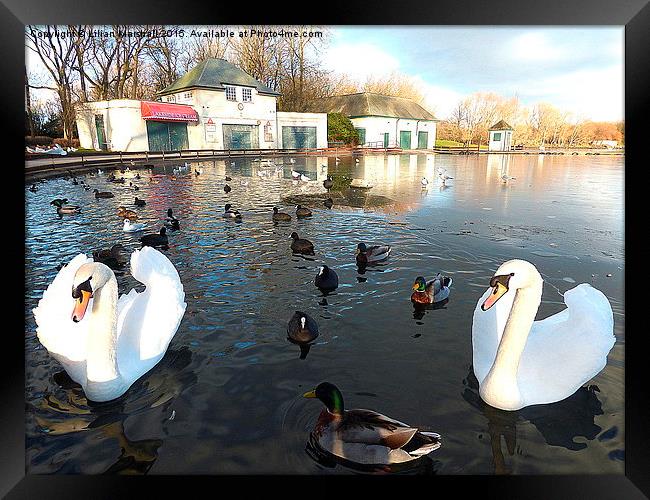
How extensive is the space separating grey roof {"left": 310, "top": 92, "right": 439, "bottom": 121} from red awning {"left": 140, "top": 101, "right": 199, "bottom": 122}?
535cm

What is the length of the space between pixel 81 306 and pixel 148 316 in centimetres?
100

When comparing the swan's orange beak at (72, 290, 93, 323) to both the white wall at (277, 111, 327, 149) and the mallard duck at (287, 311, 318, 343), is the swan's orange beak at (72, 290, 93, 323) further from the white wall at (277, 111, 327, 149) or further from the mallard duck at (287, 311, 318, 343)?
the white wall at (277, 111, 327, 149)

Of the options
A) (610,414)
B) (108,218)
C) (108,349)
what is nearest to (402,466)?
(610,414)

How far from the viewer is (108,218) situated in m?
11.0

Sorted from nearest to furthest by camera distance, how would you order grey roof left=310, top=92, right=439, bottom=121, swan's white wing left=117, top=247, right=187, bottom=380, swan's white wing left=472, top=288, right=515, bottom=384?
1. swan's white wing left=472, top=288, right=515, bottom=384
2. swan's white wing left=117, top=247, right=187, bottom=380
3. grey roof left=310, top=92, right=439, bottom=121

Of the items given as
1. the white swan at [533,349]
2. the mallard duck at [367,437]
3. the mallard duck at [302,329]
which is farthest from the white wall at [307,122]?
the mallard duck at [367,437]

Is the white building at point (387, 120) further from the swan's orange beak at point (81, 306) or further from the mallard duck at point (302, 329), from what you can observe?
the swan's orange beak at point (81, 306)

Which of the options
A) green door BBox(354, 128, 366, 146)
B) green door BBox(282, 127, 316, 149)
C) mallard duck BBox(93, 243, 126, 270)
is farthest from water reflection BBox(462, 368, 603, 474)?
green door BBox(354, 128, 366, 146)

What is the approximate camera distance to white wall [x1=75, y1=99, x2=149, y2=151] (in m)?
12.6
